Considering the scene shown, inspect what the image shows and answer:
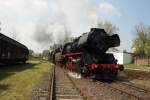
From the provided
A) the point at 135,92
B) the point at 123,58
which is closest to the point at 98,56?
the point at 135,92

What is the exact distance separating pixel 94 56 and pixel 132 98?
872 cm

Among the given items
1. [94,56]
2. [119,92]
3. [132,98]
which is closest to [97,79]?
[94,56]

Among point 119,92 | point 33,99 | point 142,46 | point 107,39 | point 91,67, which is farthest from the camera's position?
point 142,46

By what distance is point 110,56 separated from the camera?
2075 centimetres

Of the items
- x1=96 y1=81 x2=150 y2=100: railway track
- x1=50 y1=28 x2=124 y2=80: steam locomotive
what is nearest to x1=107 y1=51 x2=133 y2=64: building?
x1=50 y1=28 x2=124 y2=80: steam locomotive

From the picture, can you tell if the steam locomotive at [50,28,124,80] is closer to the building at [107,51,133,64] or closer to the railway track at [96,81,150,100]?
the railway track at [96,81,150,100]

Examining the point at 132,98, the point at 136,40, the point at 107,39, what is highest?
the point at 136,40

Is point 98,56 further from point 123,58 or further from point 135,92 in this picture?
point 123,58

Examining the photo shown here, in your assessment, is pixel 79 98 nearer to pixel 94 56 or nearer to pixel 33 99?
pixel 33 99

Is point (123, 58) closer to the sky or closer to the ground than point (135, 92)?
closer to the sky

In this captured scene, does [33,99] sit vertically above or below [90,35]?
below

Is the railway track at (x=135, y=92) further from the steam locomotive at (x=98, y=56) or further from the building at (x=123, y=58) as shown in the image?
the building at (x=123, y=58)

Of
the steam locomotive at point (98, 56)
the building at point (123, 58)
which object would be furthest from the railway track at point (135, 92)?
the building at point (123, 58)

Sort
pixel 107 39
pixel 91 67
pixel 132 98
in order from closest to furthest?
1. pixel 132 98
2. pixel 91 67
3. pixel 107 39
